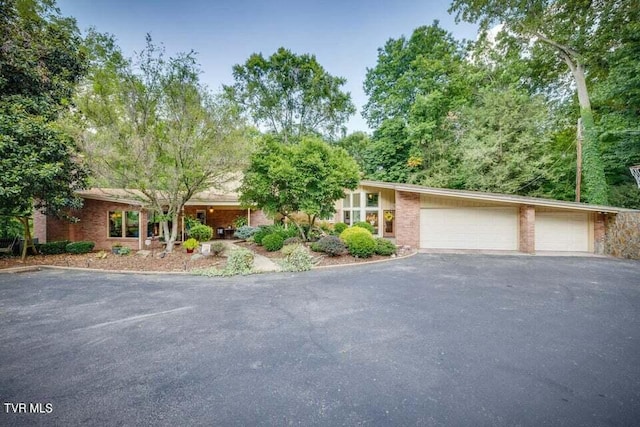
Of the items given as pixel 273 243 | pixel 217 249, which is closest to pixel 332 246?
pixel 273 243

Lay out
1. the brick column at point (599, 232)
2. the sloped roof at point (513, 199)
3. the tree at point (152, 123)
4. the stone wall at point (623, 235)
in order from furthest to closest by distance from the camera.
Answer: the brick column at point (599, 232) → the sloped roof at point (513, 199) → the stone wall at point (623, 235) → the tree at point (152, 123)

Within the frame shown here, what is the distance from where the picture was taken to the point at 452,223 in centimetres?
1252

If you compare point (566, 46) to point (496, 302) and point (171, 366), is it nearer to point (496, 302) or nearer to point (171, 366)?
point (496, 302)

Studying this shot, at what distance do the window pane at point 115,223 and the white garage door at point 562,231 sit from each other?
68.6 ft

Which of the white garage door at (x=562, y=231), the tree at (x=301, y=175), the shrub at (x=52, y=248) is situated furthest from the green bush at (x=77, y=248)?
the white garage door at (x=562, y=231)

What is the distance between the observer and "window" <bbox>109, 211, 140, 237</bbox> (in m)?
13.0

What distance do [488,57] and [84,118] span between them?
2487cm

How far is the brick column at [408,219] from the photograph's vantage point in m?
12.3

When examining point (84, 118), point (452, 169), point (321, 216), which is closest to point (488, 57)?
point (452, 169)

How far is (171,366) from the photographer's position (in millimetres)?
3094

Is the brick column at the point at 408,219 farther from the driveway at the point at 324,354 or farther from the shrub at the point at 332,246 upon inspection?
the driveway at the point at 324,354

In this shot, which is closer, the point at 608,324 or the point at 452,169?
the point at 608,324

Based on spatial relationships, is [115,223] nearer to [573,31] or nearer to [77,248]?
[77,248]

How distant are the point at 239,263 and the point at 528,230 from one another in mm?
12359
